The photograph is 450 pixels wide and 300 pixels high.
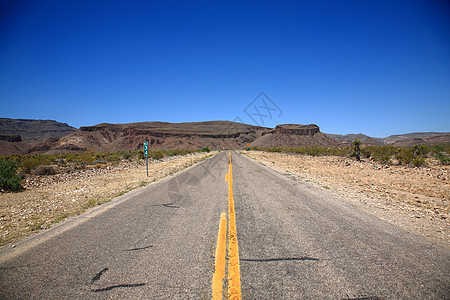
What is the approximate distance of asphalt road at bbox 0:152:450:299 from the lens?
2252mm

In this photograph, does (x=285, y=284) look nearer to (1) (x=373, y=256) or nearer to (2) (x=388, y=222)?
(1) (x=373, y=256)

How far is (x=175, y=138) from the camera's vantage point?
108 metres

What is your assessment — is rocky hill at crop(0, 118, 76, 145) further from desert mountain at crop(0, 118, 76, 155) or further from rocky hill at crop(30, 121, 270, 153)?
rocky hill at crop(30, 121, 270, 153)

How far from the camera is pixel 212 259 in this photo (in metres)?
2.88

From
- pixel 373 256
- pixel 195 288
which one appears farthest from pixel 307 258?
pixel 195 288

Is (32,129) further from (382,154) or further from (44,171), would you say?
(382,154)

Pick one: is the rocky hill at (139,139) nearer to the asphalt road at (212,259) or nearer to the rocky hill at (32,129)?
the rocky hill at (32,129)

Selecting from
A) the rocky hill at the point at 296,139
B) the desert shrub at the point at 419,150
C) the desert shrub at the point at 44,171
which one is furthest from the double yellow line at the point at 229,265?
the rocky hill at the point at 296,139

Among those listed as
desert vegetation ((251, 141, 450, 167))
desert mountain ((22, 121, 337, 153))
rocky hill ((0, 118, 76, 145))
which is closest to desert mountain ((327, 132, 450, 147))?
desert mountain ((22, 121, 337, 153))

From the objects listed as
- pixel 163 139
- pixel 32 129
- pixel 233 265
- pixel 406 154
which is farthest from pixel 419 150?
pixel 32 129

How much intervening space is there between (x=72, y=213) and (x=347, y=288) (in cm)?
647

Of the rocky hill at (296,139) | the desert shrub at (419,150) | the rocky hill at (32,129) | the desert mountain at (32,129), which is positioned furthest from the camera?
the rocky hill at (32,129)

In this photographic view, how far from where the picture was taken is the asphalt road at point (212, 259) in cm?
225

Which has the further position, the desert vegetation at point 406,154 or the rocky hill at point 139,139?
the rocky hill at point 139,139
